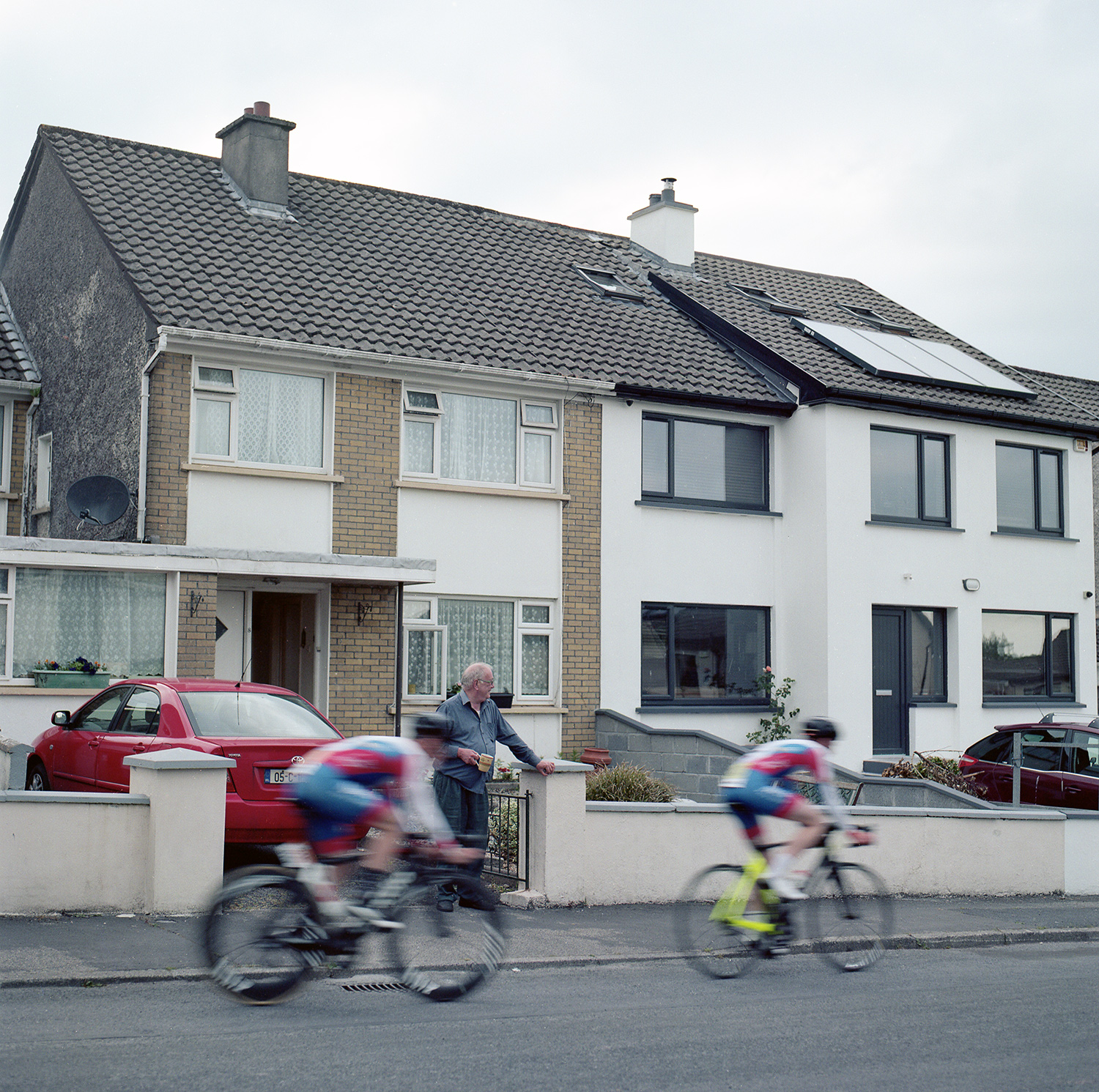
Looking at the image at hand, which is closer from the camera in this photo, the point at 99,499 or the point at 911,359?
the point at 99,499

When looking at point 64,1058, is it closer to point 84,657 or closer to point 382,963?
point 382,963

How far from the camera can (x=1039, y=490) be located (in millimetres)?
21594

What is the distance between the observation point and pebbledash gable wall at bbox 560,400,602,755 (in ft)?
57.9

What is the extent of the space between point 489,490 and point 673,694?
389 centimetres

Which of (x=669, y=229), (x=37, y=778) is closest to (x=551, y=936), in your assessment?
(x=37, y=778)

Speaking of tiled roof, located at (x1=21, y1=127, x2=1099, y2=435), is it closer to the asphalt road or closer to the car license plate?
the car license plate

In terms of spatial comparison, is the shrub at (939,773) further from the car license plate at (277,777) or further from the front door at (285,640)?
the car license plate at (277,777)

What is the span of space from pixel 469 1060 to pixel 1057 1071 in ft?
8.39

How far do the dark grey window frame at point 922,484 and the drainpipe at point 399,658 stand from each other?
7362 millimetres

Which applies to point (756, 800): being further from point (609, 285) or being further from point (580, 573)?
point (609, 285)

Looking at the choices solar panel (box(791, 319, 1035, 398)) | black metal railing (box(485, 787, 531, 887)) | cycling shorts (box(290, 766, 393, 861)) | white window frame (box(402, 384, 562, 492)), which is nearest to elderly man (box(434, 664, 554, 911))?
black metal railing (box(485, 787, 531, 887))

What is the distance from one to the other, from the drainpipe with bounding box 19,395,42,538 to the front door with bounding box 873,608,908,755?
12.0 metres

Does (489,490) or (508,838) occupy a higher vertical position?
(489,490)

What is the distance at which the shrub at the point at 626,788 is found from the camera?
14.4 m
